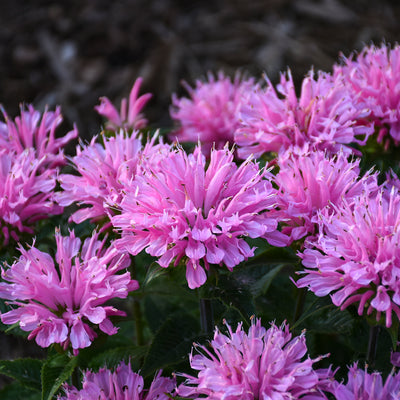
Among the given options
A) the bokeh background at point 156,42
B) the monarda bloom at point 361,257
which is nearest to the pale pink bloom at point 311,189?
the monarda bloom at point 361,257

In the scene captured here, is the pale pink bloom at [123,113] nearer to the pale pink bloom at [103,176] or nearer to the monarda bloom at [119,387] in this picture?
the pale pink bloom at [103,176]

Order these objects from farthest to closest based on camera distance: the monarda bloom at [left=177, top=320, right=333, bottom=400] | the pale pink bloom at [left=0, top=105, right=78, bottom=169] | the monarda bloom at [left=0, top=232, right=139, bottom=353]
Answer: the pale pink bloom at [left=0, top=105, right=78, bottom=169]
the monarda bloom at [left=0, top=232, right=139, bottom=353]
the monarda bloom at [left=177, top=320, right=333, bottom=400]

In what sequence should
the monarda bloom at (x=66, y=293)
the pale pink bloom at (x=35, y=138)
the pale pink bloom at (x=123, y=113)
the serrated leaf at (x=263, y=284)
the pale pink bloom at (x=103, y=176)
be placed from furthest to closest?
the pale pink bloom at (x=123, y=113) → the pale pink bloom at (x=35, y=138) → the serrated leaf at (x=263, y=284) → the pale pink bloom at (x=103, y=176) → the monarda bloom at (x=66, y=293)

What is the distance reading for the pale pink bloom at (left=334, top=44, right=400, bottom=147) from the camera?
1368 millimetres

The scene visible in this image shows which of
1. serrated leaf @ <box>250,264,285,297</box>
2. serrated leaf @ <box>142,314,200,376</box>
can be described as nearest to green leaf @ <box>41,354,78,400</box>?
serrated leaf @ <box>142,314,200,376</box>

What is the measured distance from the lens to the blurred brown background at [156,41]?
3373mm

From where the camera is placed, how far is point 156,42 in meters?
3.58

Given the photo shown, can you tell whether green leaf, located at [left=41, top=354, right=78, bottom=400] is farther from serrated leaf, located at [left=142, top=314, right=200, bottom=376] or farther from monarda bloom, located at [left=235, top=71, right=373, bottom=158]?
monarda bloom, located at [left=235, top=71, right=373, bottom=158]

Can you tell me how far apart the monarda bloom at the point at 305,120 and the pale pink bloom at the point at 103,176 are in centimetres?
24

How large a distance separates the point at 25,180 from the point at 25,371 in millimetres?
434

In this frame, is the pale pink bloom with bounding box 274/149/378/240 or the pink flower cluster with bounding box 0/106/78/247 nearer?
the pale pink bloom with bounding box 274/149/378/240

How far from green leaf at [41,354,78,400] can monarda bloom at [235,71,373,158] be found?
57cm

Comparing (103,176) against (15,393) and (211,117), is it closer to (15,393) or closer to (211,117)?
(211,117)

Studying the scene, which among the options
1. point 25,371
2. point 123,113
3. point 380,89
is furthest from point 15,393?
point 380,89
